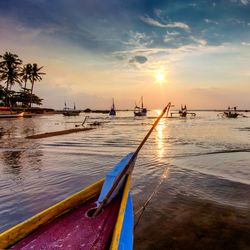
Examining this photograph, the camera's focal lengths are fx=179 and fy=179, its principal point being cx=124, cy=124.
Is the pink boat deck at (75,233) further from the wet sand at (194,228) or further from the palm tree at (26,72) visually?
the palm tree at (26,72)

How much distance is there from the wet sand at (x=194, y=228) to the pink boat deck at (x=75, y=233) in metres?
0.91

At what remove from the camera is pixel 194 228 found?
359 cm

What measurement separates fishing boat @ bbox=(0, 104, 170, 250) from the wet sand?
0.74m

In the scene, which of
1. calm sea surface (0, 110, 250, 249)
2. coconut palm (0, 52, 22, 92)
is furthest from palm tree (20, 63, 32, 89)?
calm sea surface (0, 110, 250, 249)

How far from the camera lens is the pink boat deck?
2.37 metres

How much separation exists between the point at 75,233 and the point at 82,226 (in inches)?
5.8

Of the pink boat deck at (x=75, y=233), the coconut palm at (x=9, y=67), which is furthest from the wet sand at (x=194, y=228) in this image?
the coconut palm at (x=9, y=67)

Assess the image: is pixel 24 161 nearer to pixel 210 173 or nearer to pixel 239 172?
pixel 210 173

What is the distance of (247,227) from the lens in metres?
3.57

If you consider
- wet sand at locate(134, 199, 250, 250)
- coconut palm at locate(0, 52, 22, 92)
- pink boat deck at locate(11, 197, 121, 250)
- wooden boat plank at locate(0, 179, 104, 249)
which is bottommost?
wet sand at locate(134, 199, 250, 250)

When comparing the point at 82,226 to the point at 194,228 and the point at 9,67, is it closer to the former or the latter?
the point at 194,228

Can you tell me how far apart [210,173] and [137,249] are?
5118mm

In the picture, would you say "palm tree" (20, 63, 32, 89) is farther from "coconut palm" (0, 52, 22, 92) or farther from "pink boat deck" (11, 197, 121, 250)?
"pink boat deck" (11, 197, 121, 250)

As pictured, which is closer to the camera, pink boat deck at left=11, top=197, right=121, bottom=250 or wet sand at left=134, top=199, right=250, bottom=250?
pink boat deck at left=11, top=197, right=121, bottom=250
